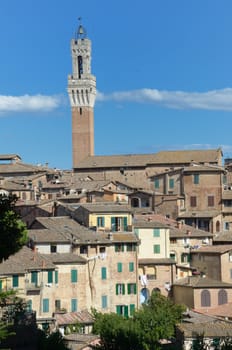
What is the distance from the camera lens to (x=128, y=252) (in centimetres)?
4644

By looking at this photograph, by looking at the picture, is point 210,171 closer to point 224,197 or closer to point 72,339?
point 224,197

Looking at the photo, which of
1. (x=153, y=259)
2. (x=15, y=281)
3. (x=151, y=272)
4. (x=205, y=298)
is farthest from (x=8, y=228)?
(x=153, y=259)

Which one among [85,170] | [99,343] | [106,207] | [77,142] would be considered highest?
[77,142]

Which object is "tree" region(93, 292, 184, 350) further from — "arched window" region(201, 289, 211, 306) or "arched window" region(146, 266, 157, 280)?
"arched window" region(146, 266, 157, 280)

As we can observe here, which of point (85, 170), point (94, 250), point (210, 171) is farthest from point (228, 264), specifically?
point (85, 170)

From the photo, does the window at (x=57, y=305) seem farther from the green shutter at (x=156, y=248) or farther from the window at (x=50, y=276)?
the green shutter at (x=156, y=248)

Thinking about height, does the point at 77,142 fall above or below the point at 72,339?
above

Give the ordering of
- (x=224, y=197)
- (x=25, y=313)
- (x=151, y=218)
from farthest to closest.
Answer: (x=224, y=197), (x=151, y=218), (x=25, y=313)

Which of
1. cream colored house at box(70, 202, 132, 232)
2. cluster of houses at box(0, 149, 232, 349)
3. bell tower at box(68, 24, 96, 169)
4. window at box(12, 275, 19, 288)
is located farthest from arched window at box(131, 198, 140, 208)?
bell tower at box(68, 24, 96, 169)

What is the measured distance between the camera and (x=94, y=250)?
147 feet

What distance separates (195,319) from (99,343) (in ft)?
25.0

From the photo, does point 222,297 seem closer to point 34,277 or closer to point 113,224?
point 113,224

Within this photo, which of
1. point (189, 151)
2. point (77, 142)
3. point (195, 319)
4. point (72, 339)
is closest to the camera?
point (72, 339)

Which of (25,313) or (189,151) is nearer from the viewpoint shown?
(25,313)
